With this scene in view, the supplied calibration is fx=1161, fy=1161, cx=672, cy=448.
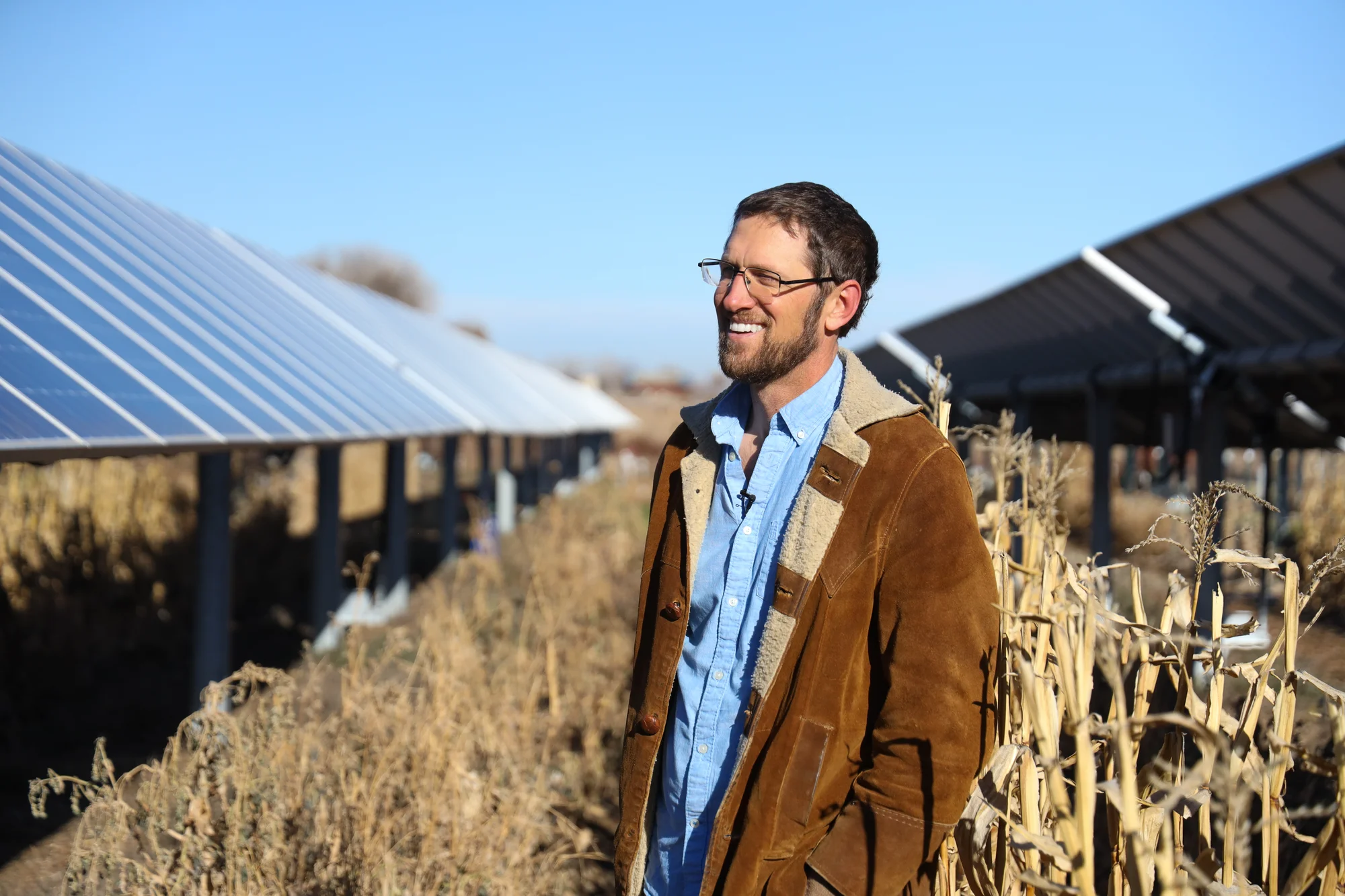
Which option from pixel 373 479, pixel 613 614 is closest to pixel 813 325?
pixel 613 614

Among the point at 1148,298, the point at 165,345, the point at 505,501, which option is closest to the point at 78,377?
the point at 165,345

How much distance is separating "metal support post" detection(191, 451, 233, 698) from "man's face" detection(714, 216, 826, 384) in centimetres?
358

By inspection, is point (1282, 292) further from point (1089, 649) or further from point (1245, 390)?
point (1089, 649)

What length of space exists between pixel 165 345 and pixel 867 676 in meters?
3.85

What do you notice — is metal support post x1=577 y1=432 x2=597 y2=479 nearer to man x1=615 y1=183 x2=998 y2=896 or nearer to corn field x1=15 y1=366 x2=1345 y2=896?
corn field x1=15 y1=366 x2=1345 y2=896

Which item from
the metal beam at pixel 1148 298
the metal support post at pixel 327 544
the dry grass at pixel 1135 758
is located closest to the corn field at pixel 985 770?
the dry grass at pixel 1135 758

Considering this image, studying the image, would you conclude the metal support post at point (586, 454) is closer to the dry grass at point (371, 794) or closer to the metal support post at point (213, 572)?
the metal support post at point (213, 572)

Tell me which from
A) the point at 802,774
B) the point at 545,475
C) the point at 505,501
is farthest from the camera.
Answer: the point at 545,475

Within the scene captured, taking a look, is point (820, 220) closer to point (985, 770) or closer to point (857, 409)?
point (857, 409)

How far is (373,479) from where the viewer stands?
18.7 meters

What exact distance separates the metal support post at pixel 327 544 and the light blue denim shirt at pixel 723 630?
234 inches

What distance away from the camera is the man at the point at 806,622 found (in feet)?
5.51

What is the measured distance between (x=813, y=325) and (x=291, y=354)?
16.2 ft

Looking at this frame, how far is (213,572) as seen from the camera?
5.01 m
